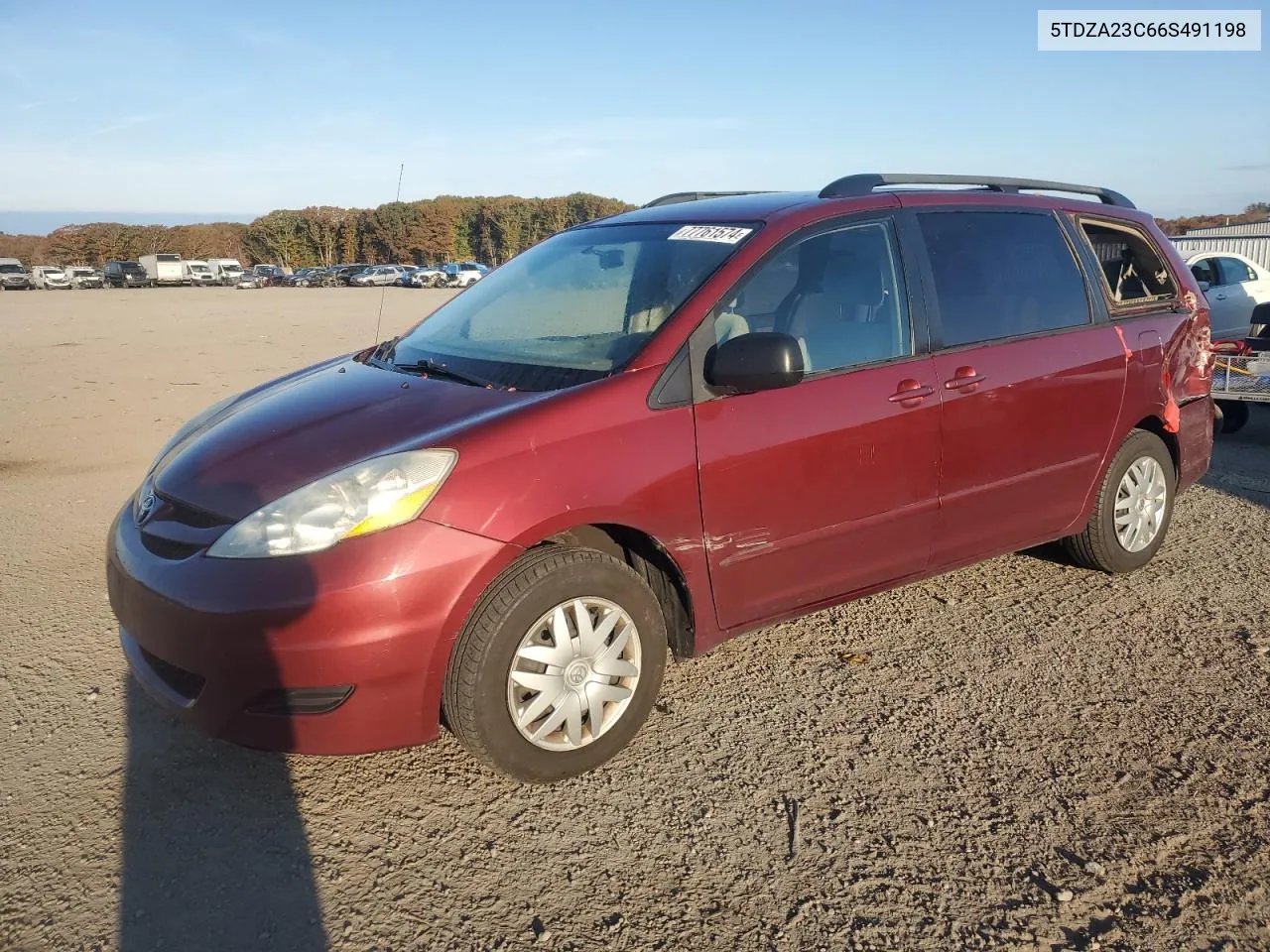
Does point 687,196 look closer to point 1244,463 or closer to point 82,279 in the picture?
point 1244,463

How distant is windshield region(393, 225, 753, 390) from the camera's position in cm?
338

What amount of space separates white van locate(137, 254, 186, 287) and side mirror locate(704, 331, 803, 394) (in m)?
66.8

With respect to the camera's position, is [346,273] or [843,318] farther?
[346,273]

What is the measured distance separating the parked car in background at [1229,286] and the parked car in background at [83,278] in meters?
61.7

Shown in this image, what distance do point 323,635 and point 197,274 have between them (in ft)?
223

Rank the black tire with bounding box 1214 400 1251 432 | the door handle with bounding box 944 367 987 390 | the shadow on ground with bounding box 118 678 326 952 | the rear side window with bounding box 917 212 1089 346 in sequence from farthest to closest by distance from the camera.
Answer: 1. the black tire with bounding box 1214 400 1251 432
2. the rear side window with bounding box 917 212 1089 346
3. the door handle with bounding box 944 367 987 390
4. the shadow on ground with bounding box 118 678 326 952

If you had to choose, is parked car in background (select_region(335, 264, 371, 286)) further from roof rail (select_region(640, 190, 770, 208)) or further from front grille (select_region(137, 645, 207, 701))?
front grille (select_region(137, 645, 207, 701))

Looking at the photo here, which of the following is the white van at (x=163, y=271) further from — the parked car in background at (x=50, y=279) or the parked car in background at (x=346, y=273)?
the parked car in background at (x=346, y=273)

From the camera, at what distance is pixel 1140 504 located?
15.5ft

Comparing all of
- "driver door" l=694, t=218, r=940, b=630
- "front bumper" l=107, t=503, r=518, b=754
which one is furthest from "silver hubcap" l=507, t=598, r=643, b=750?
"driver door" l=694, t=218, r=940, b=630

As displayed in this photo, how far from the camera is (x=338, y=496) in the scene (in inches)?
109

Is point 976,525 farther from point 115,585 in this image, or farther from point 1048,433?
point 115,585

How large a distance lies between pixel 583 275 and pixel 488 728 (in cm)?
198

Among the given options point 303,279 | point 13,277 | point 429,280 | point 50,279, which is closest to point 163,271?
point 50,279
